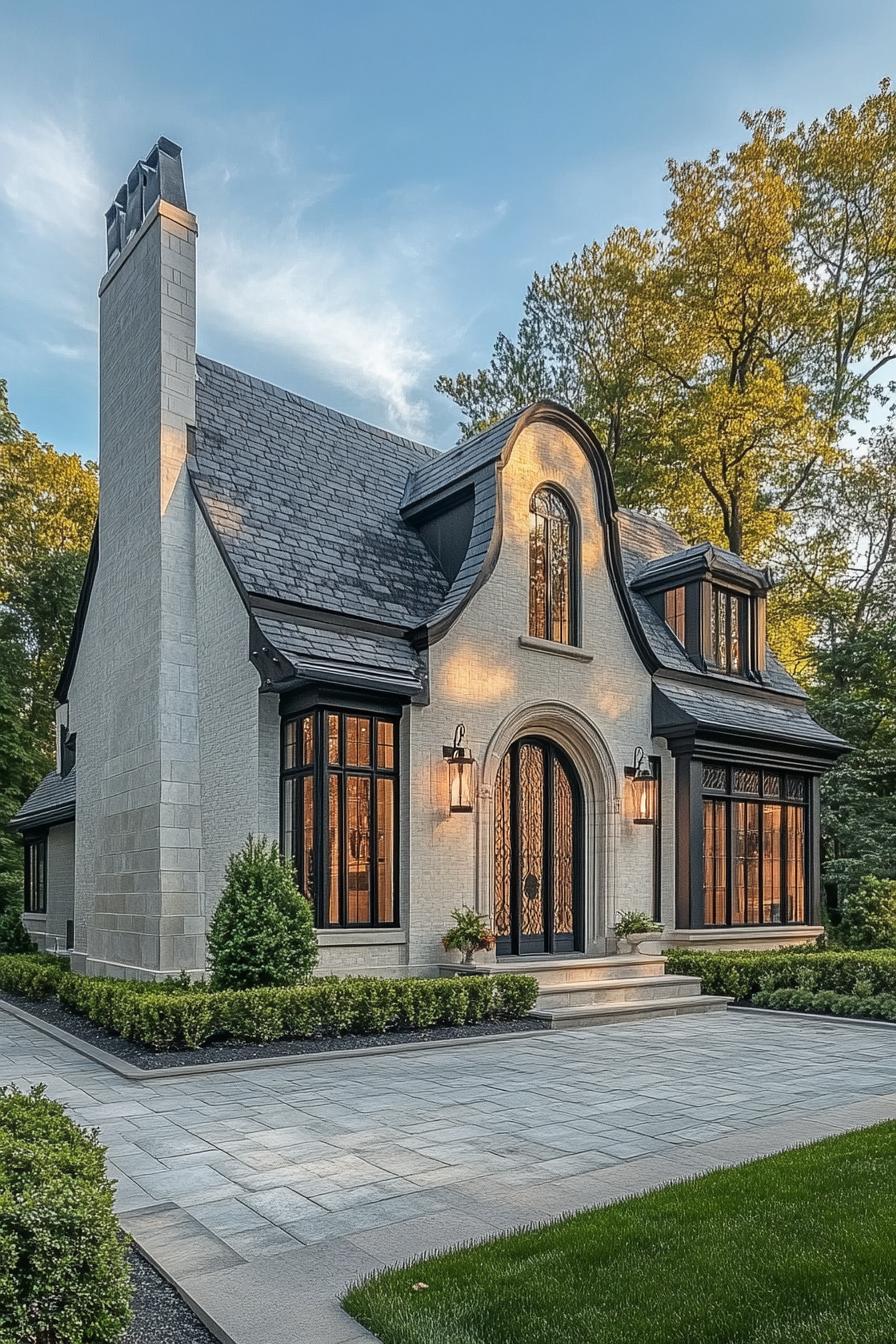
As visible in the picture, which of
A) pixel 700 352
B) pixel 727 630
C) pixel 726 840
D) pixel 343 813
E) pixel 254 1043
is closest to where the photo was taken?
pixel 254 1043

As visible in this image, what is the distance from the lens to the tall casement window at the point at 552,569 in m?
14.8

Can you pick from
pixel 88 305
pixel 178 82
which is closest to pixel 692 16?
pixel 178 82

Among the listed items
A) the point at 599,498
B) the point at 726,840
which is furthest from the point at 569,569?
the point at 726,840

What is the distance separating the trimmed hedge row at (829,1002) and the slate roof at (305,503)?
7291 millimetres

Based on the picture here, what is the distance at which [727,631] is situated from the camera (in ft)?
60.1

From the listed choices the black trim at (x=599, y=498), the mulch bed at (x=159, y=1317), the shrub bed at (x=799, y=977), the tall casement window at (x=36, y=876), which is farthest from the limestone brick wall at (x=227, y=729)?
the tall casement window at (x=36, y=876)

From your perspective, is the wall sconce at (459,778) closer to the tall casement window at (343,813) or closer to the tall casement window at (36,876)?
the tall casement window at (343,813)

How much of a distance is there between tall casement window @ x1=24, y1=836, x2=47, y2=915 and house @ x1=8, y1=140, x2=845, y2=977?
444cm

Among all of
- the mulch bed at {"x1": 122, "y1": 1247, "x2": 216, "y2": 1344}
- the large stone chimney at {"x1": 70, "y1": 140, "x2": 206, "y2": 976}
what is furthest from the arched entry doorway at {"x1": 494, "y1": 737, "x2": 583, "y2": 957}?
the mulch bed at {"x1": 122, "y1": 1247, "x2": 216, "y2": 1344}

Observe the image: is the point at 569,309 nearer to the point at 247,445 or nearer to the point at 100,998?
the point at 247,445

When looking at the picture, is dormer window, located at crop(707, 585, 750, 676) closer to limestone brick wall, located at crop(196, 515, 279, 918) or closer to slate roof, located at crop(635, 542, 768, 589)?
slate roof, located at crop(635, 542, 768, 589)

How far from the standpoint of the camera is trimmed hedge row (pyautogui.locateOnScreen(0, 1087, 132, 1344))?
10.4 ft

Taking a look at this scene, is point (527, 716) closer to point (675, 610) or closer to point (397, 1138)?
point (675, 610)

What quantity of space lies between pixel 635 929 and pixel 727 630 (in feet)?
21.2
